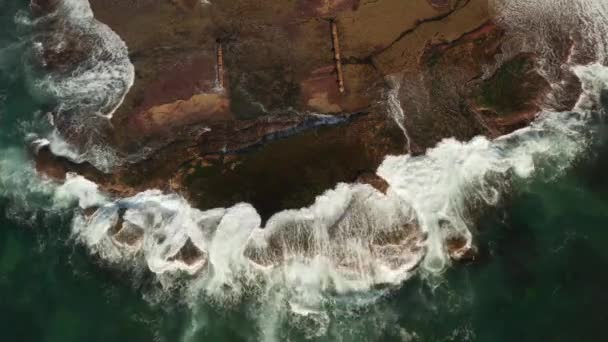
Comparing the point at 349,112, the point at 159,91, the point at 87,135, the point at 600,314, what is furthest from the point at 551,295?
the point at 87,135

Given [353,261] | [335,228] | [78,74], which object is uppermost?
[78,74]

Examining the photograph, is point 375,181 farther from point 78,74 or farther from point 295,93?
point 78,74

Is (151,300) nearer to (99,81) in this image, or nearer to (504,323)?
(99,81)

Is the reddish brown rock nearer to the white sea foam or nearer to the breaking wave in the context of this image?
the white sea foam

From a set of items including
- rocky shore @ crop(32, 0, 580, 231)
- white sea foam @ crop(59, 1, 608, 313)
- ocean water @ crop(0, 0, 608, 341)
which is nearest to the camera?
ocean water @ crop(0, 0, 608, 341)

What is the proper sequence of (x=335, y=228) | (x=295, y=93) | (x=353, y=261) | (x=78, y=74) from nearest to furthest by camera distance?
1. (x=353, y=261)
2. (x=335, y=228)
3. (x=295, y=93)
4. (x=78, y=74)

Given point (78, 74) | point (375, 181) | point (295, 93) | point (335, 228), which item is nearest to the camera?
point (335, 228)

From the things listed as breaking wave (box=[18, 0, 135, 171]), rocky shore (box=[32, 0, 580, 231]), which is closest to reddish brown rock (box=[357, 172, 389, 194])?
rocky shore (box=[32, 0, 580, 231])

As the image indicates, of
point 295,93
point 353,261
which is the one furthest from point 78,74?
point 353,261

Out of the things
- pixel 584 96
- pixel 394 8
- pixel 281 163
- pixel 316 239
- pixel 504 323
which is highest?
pixel 394 8
